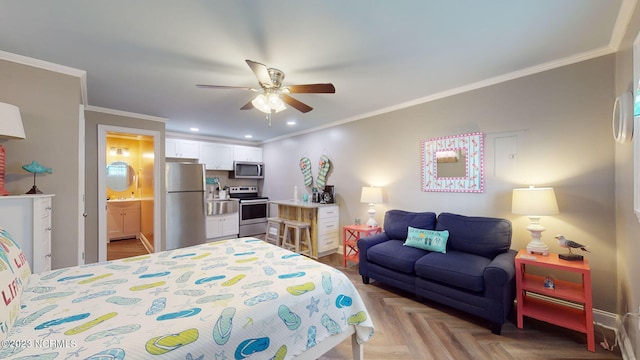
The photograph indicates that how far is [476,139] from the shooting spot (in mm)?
2781

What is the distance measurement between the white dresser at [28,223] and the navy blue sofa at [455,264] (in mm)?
3004

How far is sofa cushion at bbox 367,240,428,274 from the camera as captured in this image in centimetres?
256

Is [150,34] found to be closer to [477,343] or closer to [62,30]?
[62,30]

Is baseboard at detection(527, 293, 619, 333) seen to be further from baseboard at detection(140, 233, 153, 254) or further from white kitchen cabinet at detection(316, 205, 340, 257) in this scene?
baseboard at detection(140, 233, 153, 254)

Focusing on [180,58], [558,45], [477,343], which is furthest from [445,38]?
[477,343]

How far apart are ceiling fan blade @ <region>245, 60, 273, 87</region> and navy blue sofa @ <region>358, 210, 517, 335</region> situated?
2147 mm

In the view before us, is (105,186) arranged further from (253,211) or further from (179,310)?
(179,310)

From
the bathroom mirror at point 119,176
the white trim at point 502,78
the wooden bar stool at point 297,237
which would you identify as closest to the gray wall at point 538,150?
the white trim at point 502,78

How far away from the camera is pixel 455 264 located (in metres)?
2.29

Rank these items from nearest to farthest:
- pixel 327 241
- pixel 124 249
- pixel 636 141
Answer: pixel 636 141
pixel 327 241
pixel 124 249

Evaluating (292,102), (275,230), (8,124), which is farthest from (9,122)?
(275,230)

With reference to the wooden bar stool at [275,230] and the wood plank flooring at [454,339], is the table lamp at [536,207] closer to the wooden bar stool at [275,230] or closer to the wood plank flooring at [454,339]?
the wood plank flooring at [454,339]

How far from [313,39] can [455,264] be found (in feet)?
7.82

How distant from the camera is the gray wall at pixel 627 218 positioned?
1.53 meters
